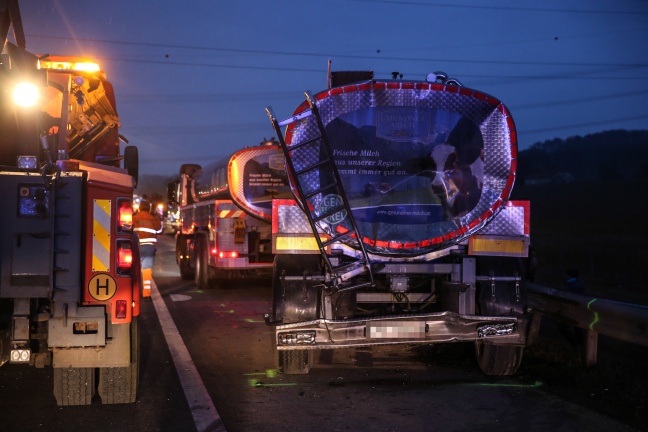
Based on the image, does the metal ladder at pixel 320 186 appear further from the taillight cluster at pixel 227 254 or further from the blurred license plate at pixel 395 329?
the taillight cluster at pixel 227 254

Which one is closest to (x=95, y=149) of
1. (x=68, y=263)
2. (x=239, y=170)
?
(x=68, y=263)

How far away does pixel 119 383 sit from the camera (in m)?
7.09

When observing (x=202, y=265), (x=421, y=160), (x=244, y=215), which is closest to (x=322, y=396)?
(x=421, y=160)

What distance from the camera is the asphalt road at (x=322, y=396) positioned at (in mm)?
6660

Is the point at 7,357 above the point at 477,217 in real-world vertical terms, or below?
below

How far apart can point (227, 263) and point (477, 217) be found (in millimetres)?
9722

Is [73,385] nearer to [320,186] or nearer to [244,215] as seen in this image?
[320,186]

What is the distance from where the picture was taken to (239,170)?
1703cm

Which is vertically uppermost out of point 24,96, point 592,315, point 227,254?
point 24,96

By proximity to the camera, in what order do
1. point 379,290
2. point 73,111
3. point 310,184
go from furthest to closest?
point 73,111
point 379,290
point 310,184

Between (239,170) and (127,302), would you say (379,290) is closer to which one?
(127,302)

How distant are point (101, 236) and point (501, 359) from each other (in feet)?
14.5

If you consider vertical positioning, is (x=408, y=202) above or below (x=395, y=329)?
above

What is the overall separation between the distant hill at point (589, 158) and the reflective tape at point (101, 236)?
5477cm
